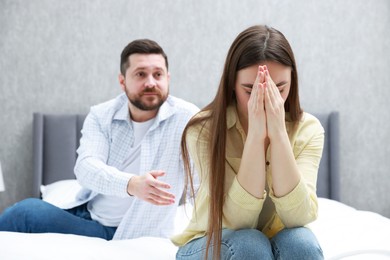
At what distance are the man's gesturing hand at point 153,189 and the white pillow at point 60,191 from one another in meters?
0.88

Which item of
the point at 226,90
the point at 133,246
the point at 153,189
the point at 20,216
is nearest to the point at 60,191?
the point at 20,216

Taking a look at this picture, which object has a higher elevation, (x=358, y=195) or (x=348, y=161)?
(x=348, y=161)

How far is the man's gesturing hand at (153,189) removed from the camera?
1.69 meters

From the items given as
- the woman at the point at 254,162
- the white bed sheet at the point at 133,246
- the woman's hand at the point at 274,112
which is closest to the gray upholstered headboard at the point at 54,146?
the white bed sheet at the point at 133,246

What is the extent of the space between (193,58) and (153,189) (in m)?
1.69

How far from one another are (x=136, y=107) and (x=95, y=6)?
4.13 ft

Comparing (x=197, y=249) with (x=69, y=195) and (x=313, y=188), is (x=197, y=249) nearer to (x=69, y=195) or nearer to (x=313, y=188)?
(x=313, y=188)

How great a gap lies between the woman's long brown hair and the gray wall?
173 cm

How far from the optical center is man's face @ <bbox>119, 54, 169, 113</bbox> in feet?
7.03

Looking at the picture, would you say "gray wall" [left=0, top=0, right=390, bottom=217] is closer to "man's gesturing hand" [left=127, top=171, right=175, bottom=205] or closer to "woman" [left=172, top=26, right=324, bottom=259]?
"man's gesturing hand" [left=127, top=171, right=175, bottom=205]

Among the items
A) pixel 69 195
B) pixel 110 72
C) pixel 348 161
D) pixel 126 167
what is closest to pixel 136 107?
pixel 126 167

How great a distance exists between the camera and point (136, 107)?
2170 mm

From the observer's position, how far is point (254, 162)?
145cm

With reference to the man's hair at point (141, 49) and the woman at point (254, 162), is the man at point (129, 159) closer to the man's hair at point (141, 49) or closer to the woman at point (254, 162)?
the man's hair at point (141, 49)
